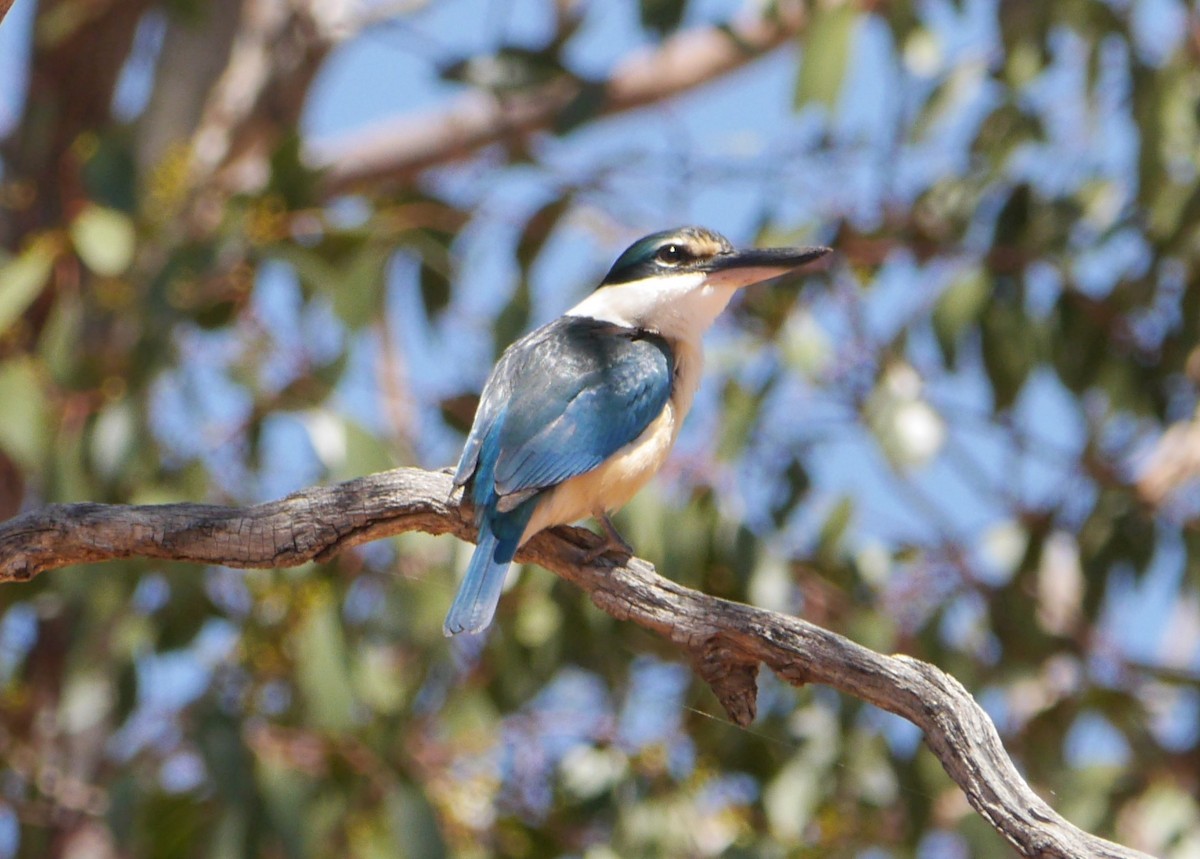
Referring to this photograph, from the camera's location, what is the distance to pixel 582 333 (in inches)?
142

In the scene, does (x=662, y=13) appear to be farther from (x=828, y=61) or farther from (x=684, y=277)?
(x=684, y=277)

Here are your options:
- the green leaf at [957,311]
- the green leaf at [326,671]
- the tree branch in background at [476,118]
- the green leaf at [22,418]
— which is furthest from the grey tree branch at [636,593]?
the tree branch in background at [476,118]

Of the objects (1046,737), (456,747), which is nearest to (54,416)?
(456,747)

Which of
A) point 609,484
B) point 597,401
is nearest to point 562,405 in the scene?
point 597,401

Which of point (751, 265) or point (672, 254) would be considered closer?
point (751, 265)

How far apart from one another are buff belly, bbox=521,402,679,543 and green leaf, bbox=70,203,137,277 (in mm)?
1515

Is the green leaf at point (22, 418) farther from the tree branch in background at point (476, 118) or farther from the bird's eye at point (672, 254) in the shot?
the tree branch in background at point (476, 118)

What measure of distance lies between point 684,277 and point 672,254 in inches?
4.2

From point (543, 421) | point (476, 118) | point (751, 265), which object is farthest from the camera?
point (476, 118)

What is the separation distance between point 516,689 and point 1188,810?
1.74 meters

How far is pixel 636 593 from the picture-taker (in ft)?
9.14

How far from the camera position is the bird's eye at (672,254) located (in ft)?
12.6

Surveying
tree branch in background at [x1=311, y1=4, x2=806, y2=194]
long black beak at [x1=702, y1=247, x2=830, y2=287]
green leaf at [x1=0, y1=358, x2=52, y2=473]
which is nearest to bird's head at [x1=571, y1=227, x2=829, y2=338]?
long black beak at [x1=702, y1=247, x2=830, y2=287]

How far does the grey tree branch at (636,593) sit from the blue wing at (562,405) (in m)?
0.17
